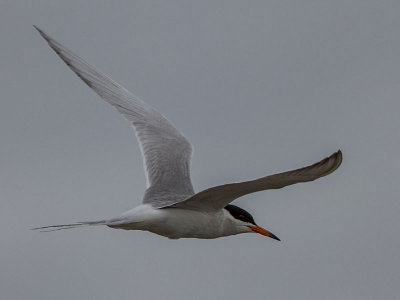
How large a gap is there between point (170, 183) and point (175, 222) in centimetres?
179

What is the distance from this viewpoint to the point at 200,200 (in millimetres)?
12172

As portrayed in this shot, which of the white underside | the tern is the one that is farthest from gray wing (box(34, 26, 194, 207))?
the white underside

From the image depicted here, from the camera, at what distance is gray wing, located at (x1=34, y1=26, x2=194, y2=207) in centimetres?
1396

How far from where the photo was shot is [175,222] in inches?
487

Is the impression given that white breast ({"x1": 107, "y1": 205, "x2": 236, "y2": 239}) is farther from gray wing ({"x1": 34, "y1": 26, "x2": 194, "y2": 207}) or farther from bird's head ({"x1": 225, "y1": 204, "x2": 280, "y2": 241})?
gray wing ({"x1": 34, "y1": 26, "x2": 194, "y2": 207})

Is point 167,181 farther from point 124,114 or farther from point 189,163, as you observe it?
point 124,114

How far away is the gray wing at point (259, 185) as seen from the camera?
10297 millimetres

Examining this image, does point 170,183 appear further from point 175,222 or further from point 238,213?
point 175,222

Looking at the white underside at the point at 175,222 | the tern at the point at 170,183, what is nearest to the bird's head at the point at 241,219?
the tern at the point at 170,183

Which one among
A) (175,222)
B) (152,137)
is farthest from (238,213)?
(152,137)

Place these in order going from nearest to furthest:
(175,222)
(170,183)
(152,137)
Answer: (175,222) < (170,183) < (152,137)

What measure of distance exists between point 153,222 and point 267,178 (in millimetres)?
2342

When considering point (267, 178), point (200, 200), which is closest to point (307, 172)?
point (267, 178)

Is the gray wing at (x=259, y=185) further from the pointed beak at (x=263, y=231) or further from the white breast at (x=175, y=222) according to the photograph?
the pointed beak at (x=263, y=231)
